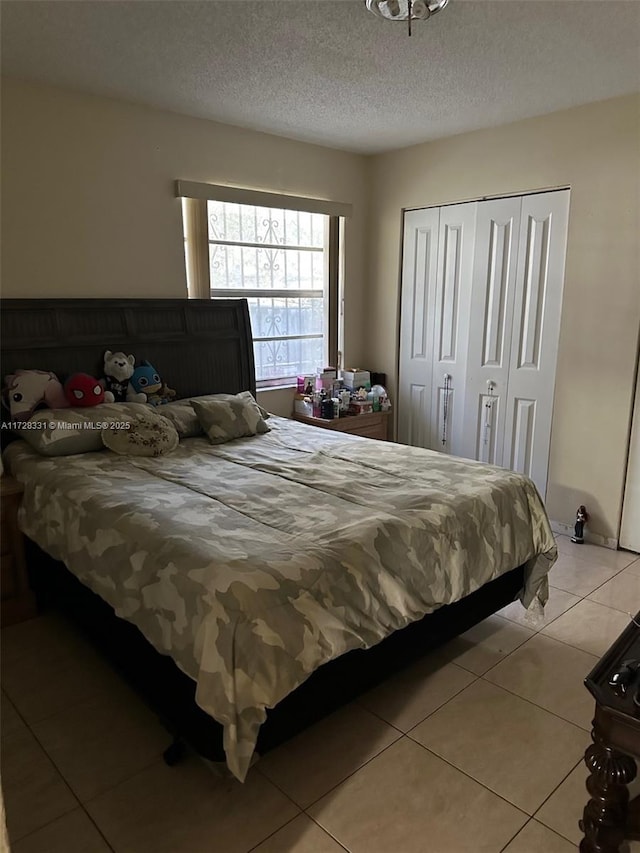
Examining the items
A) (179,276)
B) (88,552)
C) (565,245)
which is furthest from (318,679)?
(565,245)

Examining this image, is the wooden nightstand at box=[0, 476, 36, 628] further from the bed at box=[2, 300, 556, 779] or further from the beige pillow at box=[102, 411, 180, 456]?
the beige pillow at box=[102, 411, 180, 456]

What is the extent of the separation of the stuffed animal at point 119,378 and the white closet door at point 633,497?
2.84 m

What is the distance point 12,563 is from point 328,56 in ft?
8.97

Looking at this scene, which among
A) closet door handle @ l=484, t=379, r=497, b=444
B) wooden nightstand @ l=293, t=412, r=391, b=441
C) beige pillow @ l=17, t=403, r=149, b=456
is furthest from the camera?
wooden nightstand @ l=293, t=412, r=391, b=441

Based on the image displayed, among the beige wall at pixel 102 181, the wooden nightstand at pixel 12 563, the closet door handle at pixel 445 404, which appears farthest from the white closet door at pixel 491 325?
the wooden nightstand at pixel 12 563

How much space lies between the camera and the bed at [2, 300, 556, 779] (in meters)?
1.63

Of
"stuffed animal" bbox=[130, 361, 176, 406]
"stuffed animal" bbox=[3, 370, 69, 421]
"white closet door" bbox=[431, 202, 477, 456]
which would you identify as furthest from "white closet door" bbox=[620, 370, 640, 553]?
"stuffed animal" bbox=[3, 370, 69, 421]

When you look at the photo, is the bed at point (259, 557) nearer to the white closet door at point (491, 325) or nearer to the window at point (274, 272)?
the window at point (274, 272)

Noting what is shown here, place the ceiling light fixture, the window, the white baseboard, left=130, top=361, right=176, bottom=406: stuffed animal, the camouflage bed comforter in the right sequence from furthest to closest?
the window → the white baseboard → left=130, top=361, right=176, bottom=406: stuffed animal → the ceiling light fixture → the camouflage bed comforter

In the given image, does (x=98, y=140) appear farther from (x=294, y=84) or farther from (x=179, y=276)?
(x=294, y=84)

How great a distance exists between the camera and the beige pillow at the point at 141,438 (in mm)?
2836

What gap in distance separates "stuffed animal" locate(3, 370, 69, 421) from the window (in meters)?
1.16

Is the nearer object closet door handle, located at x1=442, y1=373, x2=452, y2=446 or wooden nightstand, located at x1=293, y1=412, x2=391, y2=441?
A: wooden nightstand, located at x1=293, y1=412, x2=391, y2=441

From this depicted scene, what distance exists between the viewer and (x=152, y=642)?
1.81 m
